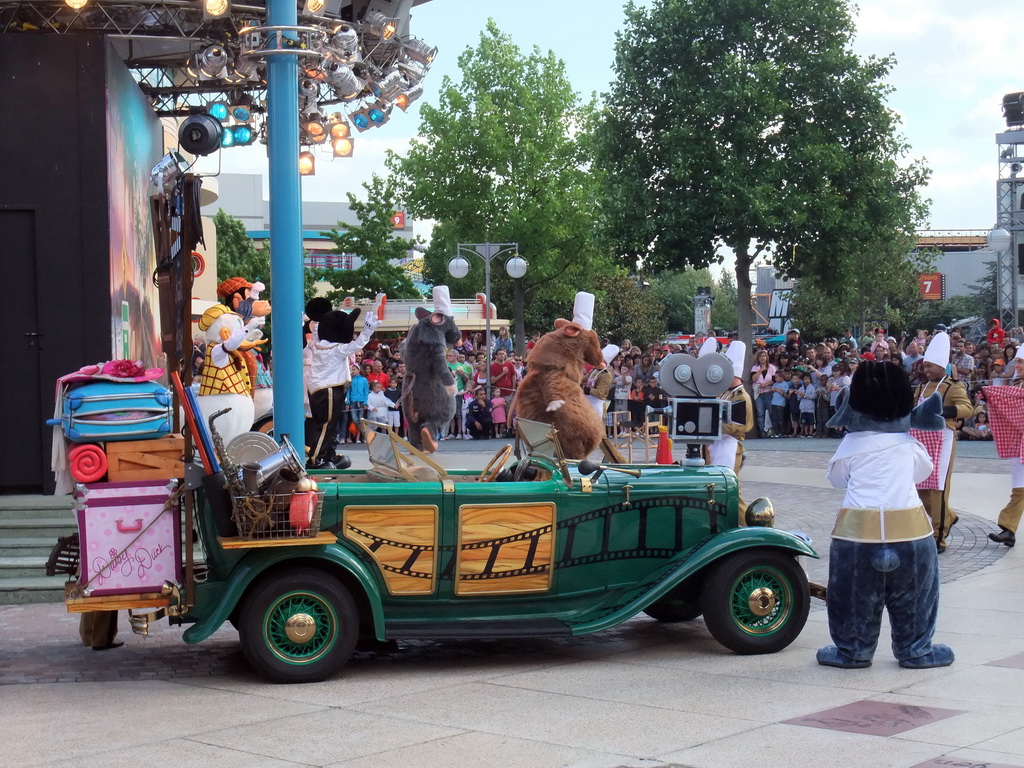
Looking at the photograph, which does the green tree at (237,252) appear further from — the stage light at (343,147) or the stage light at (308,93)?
the stage light at (308,93)

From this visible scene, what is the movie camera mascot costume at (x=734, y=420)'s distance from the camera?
1066cm

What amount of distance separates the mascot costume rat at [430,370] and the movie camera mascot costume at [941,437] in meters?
5.14

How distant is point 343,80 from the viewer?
14836 mm

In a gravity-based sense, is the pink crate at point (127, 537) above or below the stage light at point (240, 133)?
below

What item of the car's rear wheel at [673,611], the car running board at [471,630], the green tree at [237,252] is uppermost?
the green tree at [237,252]

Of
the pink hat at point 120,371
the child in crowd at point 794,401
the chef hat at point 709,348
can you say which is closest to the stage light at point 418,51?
the chef hat at point 709,348

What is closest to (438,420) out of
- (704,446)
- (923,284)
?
(704,446)

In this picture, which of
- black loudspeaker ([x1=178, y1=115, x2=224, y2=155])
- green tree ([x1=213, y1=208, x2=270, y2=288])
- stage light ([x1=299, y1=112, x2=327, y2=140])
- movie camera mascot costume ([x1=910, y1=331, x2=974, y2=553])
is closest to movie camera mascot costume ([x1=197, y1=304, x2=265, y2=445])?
black loudspeaker ([x1=178, y1=115, x2=224, y2=155])

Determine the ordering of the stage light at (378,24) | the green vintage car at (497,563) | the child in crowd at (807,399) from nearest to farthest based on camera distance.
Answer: the green vintage car at (497,563) → the stage light at (378,24) → the child in crowd at (807,399)

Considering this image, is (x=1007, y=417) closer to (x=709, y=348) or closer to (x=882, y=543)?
(x=709, y=348)

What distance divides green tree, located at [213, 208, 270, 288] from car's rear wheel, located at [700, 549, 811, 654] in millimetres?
47640

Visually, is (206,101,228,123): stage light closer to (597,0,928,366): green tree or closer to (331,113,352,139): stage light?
(331,113,352,139): stage light

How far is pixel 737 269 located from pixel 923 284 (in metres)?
39.1

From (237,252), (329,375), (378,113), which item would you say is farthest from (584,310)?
(237,252)
